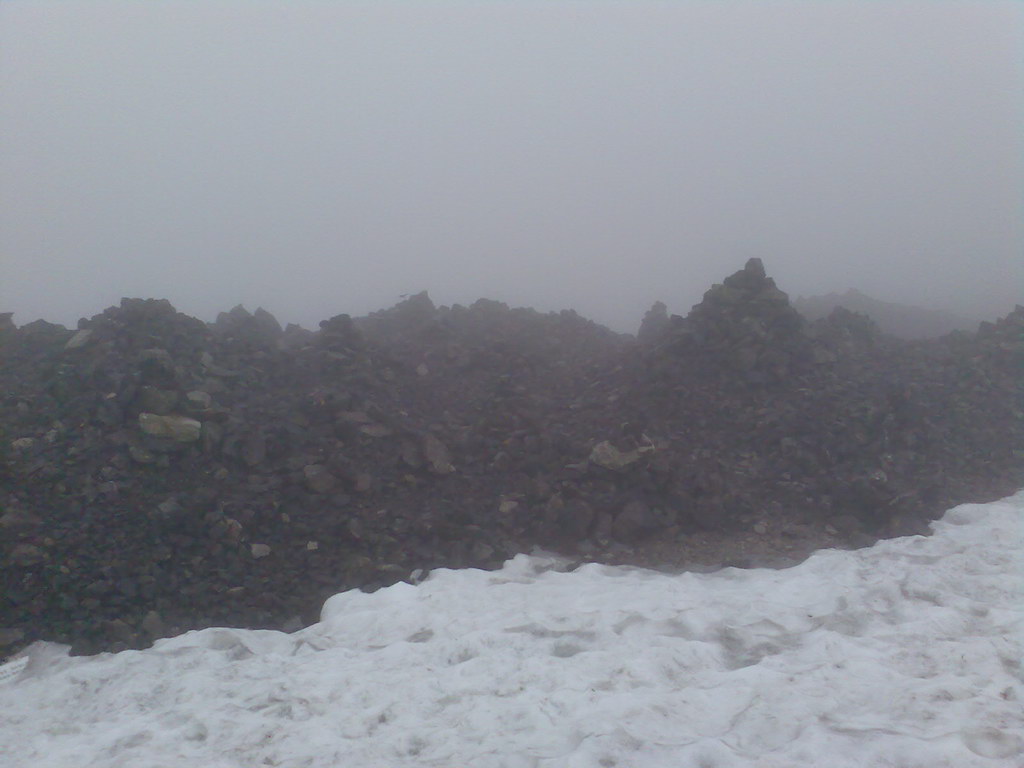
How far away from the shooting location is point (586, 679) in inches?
204

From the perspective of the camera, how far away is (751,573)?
22.9 ft

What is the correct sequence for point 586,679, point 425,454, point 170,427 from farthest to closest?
1. point 425,454
2. point 170,427
3. point 586,679

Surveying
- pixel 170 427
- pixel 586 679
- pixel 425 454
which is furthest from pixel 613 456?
pixel 170 427

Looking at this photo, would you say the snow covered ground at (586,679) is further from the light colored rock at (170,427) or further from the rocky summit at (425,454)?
the light colored rock at (170,427)

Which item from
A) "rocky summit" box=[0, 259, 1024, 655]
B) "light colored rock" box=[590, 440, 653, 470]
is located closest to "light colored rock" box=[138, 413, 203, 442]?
"rocky summit" box=[0, 259, 1024, 655]

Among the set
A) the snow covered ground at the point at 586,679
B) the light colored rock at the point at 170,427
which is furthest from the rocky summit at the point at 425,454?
the snow covered ground at the point at 586,679

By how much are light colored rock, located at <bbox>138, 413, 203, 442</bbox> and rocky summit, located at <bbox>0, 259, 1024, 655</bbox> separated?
2 centimetres

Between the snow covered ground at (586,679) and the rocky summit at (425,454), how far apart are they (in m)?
0.61

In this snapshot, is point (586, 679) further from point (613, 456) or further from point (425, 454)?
point (425, 454)

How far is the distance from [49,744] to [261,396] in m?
4.56

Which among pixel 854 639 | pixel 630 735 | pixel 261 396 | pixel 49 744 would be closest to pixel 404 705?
pixel 630 735

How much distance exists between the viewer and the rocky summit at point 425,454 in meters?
6.73

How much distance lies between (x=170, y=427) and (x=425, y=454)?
2628 millimetres

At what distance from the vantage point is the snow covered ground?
4453mm
